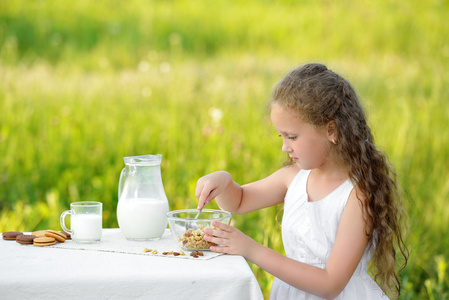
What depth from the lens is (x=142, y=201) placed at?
1570mm

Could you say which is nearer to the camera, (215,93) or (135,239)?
(135,239)

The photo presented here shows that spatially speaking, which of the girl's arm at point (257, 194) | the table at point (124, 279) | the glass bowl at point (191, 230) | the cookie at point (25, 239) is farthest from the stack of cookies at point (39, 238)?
the girl's arm at point (257, 194)

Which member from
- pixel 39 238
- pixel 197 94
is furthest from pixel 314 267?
pixel 197 94

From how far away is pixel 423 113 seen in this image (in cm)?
460

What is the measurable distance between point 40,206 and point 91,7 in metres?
3.77

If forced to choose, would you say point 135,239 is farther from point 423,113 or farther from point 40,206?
point 423,113

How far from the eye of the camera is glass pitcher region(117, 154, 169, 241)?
1554 millimetres

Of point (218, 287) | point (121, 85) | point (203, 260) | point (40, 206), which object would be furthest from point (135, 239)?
point (121, 85)

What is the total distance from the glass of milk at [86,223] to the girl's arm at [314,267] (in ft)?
0.99

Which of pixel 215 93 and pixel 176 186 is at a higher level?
pixel 215 93

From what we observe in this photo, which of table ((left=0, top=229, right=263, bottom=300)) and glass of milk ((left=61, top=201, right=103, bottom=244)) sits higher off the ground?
glass of milk ((left=61, top=201, right=103, bottom=244))

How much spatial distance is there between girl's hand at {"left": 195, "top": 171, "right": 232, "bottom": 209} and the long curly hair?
26 cm

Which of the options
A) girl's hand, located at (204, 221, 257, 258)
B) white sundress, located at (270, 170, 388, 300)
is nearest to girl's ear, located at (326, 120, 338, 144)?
white sundress, located at (270, 170, 388, 300)

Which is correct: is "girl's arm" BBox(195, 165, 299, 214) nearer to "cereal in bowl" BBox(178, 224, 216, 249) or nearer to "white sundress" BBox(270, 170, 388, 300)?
"white sundress" BBox(270, 170, 388, 300)
